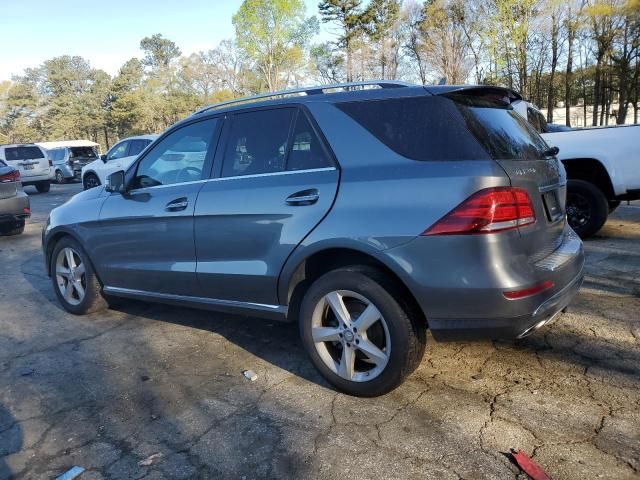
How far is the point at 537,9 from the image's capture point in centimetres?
3259

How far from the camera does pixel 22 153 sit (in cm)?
1919

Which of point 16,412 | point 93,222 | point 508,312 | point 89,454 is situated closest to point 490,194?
point 508,312

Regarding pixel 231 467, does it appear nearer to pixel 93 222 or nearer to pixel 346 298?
pixel 346 298

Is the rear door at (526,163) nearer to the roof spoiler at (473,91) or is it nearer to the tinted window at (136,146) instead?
the roof spoiler at (473,91)

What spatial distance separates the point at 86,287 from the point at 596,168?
590 cm

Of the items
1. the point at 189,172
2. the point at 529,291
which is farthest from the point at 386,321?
the point at 189,172

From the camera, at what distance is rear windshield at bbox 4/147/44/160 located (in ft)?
62.4

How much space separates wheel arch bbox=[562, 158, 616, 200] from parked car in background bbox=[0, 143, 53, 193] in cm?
1873

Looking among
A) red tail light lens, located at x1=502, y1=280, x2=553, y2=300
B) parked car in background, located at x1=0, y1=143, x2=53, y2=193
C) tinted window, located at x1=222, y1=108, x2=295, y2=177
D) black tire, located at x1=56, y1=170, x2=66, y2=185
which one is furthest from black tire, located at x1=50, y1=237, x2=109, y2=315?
black tire, located at x1=56, y1=170, x2=66, y2=185

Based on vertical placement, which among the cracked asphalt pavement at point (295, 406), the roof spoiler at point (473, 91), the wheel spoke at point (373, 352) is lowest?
the cracked asphalt pavement at point (295, 406)

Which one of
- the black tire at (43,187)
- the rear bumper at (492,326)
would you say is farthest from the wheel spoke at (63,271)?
the black tire at (43,187)

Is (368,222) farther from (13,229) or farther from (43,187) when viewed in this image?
(43,187)

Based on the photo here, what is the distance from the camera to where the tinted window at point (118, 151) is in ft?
49.4

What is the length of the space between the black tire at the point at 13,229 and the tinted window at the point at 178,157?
672 cm
